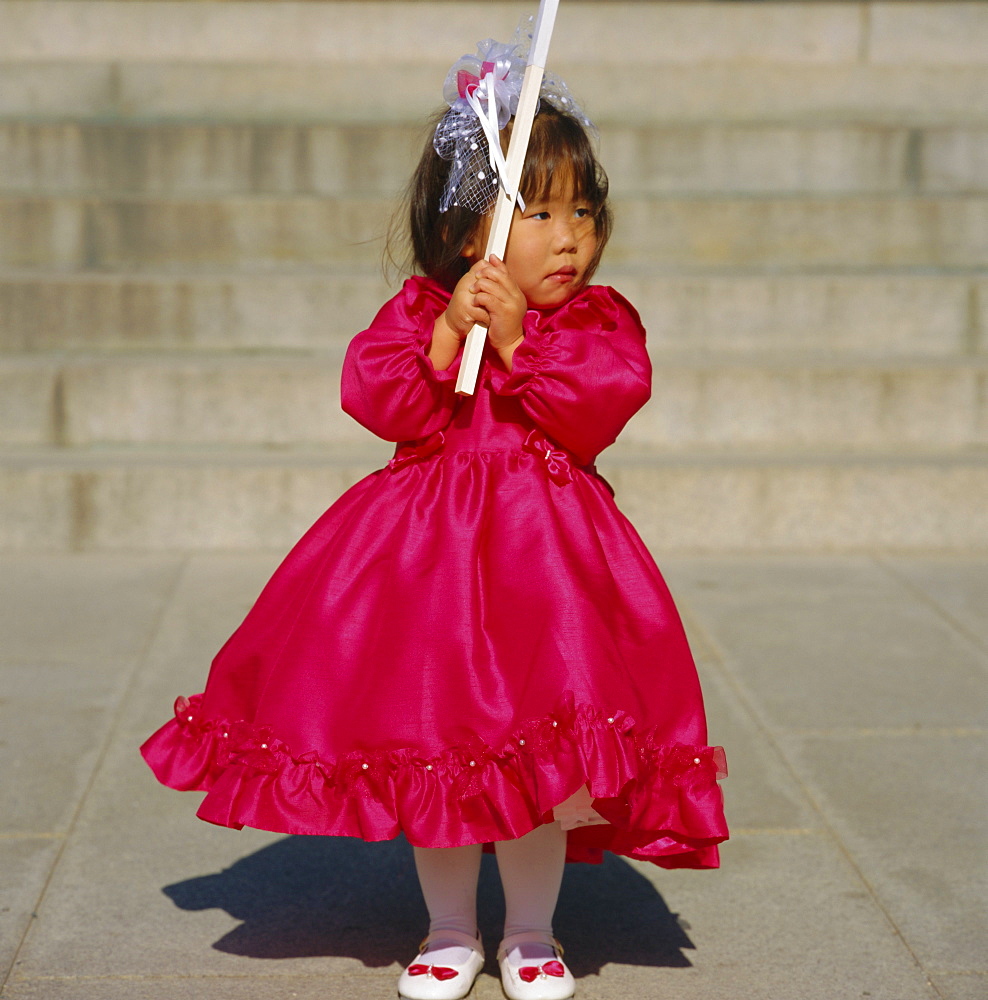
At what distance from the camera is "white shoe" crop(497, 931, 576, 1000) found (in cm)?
223

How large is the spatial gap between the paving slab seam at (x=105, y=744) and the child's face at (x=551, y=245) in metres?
1.41

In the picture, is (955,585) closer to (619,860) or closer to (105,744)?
(619,860)

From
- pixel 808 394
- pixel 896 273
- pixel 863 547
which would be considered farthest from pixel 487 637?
pixel 896 273

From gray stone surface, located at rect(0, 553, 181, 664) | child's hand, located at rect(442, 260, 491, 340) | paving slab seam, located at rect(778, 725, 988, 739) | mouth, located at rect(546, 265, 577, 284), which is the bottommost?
paving slab seam, located at rect(778, 725, 988, 739)

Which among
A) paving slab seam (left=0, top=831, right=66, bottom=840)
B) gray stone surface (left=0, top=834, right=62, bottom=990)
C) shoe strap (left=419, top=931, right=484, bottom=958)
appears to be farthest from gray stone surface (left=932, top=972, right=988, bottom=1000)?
paving slab seam (left=0, top=831, right=66, bottom=840)

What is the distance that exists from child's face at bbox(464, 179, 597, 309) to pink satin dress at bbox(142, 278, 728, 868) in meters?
0.05

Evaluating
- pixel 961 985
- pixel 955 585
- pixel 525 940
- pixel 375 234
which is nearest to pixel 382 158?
pixel 375 234

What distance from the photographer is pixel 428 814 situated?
6.76 feet

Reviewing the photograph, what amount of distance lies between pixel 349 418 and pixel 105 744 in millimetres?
2315

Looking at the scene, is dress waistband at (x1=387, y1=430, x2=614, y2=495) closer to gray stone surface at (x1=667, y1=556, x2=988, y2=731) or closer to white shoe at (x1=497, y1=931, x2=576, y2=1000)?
white shoe at (x1=497, y1=931, x2=576, y2=1000)

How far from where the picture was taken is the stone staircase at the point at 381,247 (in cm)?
516

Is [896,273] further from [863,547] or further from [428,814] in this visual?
[428,814]

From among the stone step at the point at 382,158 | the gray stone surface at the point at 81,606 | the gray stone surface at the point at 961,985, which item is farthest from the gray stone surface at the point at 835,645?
the stone step at the point at 382,158

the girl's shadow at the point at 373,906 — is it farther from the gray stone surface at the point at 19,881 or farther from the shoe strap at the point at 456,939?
the gray stone surface at the point at 19,881
